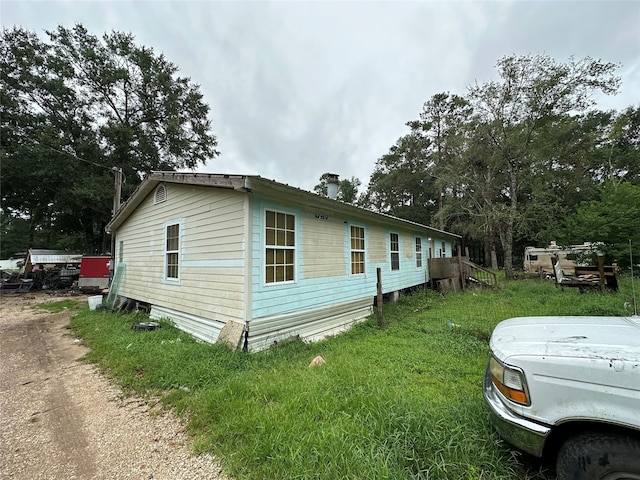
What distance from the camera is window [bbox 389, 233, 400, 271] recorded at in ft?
32.4

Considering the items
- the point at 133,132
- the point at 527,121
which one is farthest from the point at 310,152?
the point at 527,121

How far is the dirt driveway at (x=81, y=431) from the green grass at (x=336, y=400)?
200 mm

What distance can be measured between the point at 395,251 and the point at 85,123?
21.8 m

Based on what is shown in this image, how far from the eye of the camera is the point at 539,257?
1952cm

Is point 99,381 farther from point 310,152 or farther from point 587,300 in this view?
point 310,152

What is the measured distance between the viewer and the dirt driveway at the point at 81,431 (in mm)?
2264

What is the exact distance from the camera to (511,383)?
176cm

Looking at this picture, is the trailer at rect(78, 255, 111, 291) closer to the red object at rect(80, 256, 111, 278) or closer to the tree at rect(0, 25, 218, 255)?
the red object at rect(80, 256, 111, 278)

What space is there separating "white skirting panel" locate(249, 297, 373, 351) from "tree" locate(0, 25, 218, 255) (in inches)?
622

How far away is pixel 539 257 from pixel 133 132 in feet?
98.7

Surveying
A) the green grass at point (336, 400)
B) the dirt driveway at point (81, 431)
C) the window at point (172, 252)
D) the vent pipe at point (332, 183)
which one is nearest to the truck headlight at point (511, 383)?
the green grass at point (336, 400)

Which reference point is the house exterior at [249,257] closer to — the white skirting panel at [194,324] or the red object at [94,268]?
the white skirting panel at [194,324]

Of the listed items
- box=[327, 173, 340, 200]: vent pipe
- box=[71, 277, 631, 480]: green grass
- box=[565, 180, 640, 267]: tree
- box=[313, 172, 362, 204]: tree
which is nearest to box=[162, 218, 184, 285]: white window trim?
box=[71, 277, 631, 480]: green grass

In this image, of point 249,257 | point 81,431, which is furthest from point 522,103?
point 81,431
